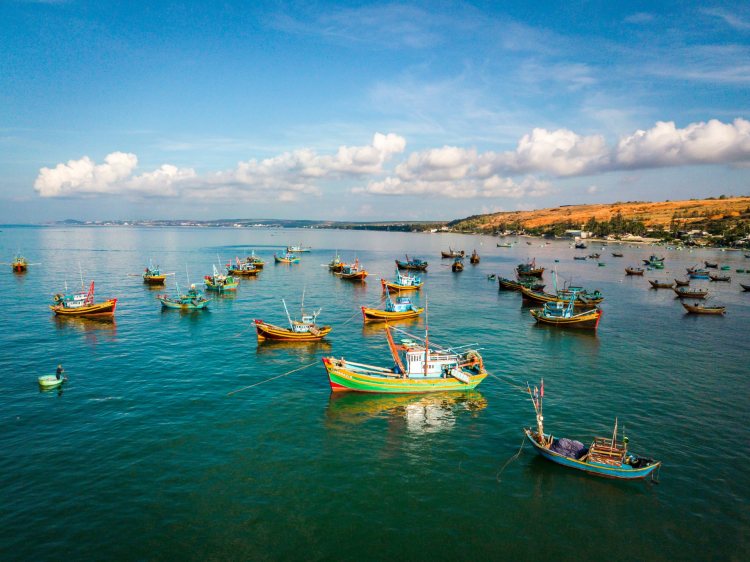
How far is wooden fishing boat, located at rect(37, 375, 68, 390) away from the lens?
4231 cm

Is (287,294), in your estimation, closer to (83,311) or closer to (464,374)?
(83,311)

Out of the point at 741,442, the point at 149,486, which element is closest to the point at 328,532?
the point at 149,486

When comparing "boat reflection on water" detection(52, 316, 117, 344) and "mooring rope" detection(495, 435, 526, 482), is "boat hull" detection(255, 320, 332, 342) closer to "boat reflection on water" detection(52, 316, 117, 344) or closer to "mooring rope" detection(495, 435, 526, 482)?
"boat reflection on water" detection(52, 316, 117, 344)

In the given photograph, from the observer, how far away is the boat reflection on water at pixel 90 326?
6281 centimetres

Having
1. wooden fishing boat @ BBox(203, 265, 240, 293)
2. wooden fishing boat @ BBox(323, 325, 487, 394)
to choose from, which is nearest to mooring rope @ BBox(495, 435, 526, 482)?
wooden fishing boat @ BBox(323, 325, 487, 394)

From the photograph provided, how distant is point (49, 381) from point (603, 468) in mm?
49513

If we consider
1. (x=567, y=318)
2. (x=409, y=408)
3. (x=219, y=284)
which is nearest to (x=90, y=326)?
(x=219, y=284)

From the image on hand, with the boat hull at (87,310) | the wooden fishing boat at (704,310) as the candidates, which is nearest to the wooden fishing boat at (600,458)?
the wooden fishing boat at (704,310)

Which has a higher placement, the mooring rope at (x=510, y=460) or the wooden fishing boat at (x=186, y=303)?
the wooden fishing boat at (x=186, y=303)

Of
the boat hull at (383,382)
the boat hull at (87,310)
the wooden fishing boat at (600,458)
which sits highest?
the boat hull at (87,310)

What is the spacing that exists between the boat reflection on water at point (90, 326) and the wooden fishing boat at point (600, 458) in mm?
58374

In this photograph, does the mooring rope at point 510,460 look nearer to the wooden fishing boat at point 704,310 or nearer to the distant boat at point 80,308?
the wooden fishing boat at point 704,310

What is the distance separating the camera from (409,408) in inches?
1583

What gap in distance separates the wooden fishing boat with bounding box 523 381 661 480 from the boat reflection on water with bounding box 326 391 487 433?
872 cm
